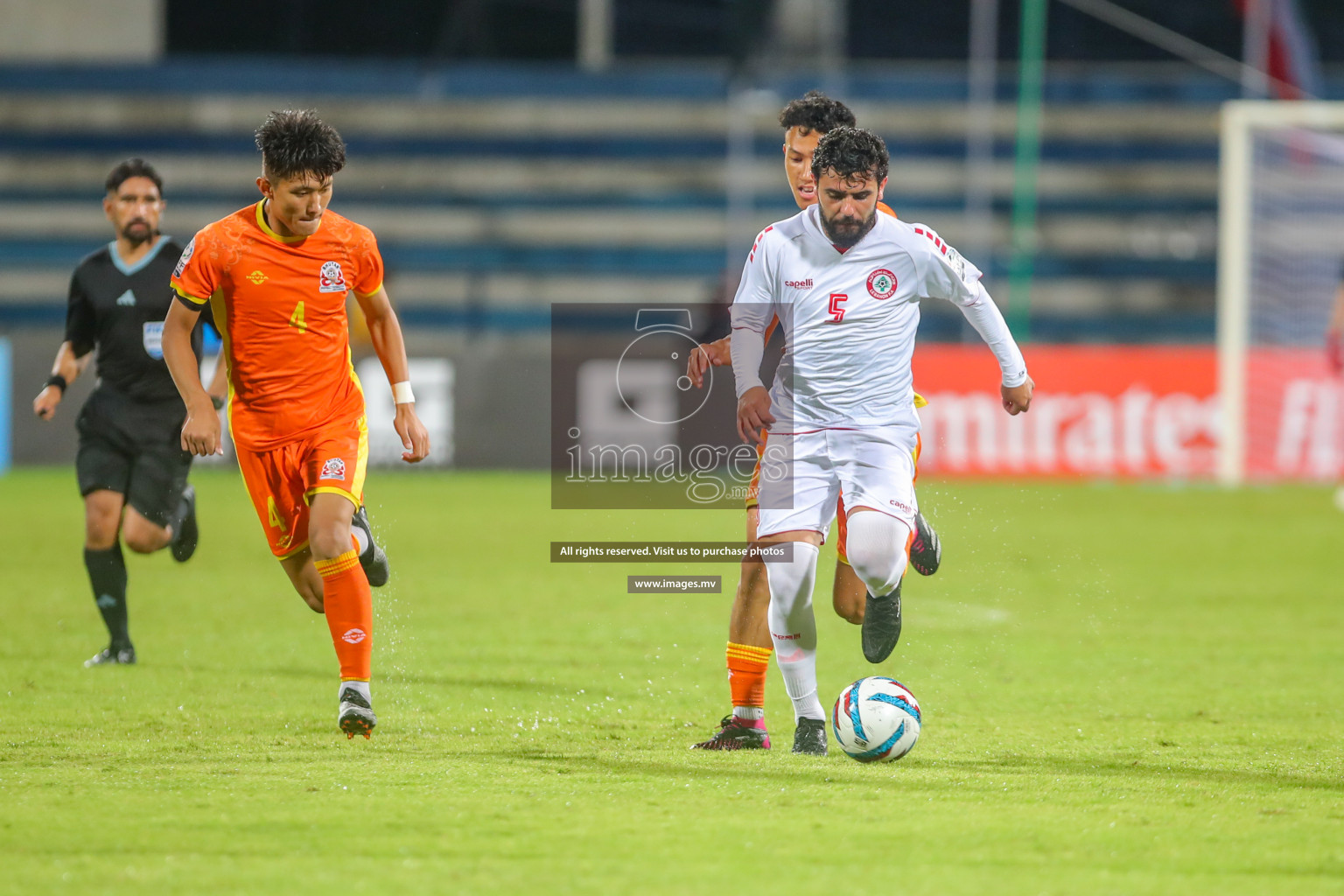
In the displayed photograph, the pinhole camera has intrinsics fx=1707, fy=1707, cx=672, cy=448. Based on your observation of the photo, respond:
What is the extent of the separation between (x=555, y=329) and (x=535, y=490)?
7271mm

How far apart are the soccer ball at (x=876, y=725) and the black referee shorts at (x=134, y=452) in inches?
150

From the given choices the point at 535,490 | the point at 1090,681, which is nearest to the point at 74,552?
the point at 535,490

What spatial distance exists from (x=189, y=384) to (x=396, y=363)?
0.76m

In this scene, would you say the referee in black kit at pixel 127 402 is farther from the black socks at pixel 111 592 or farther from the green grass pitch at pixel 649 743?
the green grass pitch at pixel 649 743

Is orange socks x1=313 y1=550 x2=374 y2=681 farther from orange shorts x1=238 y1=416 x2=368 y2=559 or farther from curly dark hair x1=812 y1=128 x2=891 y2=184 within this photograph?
curly dark hair x1=812 y1=128 x2=891 y2=184

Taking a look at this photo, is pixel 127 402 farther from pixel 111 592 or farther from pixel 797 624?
pixel 797 624

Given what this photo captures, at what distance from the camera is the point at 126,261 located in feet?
25.5

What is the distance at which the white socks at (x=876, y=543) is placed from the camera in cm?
543

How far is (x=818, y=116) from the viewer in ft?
19.4

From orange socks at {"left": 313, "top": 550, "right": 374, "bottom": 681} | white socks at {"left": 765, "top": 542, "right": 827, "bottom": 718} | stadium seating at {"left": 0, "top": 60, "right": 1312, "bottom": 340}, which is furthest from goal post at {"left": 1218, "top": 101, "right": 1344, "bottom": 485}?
→ orange socks at {"left": 313, "top": 550, "right": 374, "bottom": 681}

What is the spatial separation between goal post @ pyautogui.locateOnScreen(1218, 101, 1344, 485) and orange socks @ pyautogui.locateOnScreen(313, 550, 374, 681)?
13079 mm

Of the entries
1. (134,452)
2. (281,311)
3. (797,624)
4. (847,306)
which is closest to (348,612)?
(281,311)

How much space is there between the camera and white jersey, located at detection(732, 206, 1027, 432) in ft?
18.5

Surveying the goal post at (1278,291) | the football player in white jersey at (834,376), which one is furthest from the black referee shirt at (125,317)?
the goal post at (1278,291)
